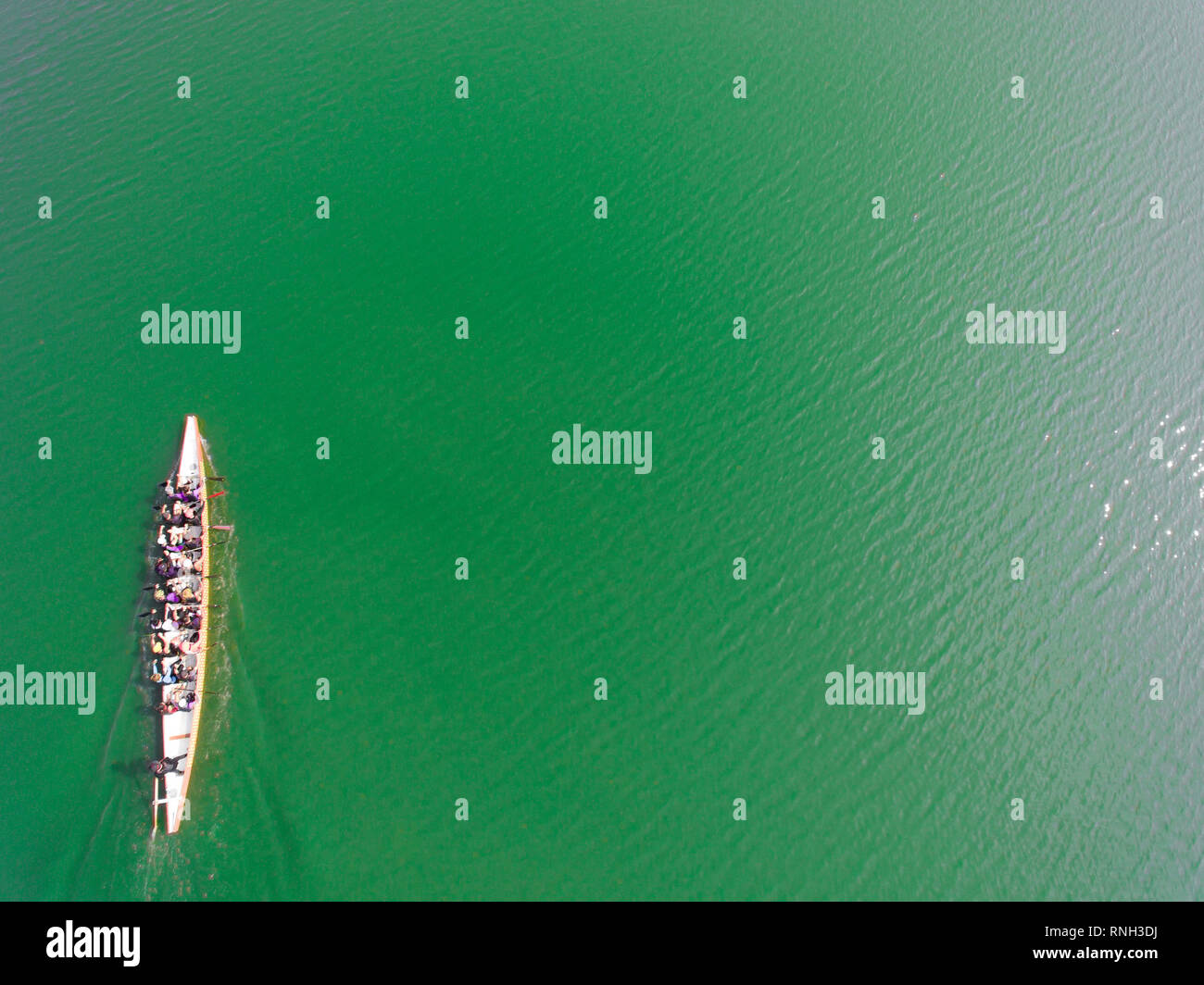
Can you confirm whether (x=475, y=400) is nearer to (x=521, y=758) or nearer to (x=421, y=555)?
(x=421, y=555)

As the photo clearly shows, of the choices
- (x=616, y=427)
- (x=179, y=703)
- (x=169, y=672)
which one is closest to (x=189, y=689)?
(x=179, y=703)

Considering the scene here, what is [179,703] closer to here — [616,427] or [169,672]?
[169,672]

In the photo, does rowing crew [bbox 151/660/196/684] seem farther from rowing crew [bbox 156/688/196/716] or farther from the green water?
the green water

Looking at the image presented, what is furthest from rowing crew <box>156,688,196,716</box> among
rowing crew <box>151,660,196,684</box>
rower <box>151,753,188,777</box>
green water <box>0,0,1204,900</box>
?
rower <box>151,753,188,777</box>

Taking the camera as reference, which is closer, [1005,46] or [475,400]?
[475,400]
